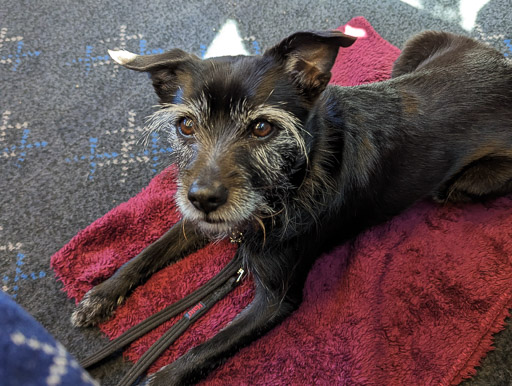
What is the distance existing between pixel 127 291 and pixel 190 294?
0.38 m

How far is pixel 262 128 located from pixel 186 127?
1.27ft

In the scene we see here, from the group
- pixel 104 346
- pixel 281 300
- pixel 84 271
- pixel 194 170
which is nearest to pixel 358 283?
pixel 281 300

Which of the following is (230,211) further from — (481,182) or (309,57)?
(481,182)

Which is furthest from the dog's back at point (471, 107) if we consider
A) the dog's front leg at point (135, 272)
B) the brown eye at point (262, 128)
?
the dog's front leg at point (135, 272)

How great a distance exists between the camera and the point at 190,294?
2.42 meters

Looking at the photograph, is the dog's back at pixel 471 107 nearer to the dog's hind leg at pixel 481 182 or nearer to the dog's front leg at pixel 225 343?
the dog's hind leg at pixel 481 182

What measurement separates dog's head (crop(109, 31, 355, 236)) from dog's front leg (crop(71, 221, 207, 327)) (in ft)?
1.97

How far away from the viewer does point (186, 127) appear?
201 cm

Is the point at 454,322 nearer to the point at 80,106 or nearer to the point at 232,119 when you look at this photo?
the point at 232,119

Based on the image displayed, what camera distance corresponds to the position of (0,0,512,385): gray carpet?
8.52 ft

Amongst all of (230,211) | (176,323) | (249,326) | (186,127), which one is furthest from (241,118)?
(176,323)

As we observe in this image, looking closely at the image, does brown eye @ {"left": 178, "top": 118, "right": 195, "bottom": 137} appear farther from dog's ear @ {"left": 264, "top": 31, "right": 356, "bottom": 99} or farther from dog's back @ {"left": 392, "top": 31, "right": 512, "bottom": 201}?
dog's back @ {"left": 392, "top": 31, "right": 512, "bottom": 201}

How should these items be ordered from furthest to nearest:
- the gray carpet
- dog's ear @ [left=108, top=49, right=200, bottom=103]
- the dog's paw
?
1. the gray carpet
2. the dog's paw
3. dog's ear @ [left=108, top=49, right=200, bottom=103]

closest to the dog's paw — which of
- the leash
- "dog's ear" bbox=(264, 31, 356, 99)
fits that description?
the leash
